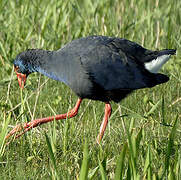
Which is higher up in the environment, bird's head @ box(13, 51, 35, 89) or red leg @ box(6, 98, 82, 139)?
bird's head @ box(13, 51, 35, 89)

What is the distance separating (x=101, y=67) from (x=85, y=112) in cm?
49

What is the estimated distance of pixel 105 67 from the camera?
372 centimetres

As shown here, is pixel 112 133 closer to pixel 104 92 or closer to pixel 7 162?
pixel 104 92

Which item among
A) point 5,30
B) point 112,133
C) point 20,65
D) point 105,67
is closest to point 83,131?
point 112,133

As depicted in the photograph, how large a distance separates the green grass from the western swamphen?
6.1 inches

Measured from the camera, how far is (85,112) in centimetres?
400

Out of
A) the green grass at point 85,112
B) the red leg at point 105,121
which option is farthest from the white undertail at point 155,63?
the red leg at point 105,121

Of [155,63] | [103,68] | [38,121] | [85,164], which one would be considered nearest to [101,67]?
[103,68]

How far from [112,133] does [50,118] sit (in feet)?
1.80

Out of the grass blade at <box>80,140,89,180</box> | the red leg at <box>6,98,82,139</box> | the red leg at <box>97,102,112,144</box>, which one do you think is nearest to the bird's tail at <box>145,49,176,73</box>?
the red leg at <box>97,102,112,144</box>

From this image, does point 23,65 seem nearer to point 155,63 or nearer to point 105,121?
point 105,121

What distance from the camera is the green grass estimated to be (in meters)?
2.68

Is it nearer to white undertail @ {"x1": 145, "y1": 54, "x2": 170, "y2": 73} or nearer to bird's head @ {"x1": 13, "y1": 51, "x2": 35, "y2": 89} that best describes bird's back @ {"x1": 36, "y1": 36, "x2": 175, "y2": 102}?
white undertail @ {"x1": 145, "y1": 54, "x2": 170, "y2": 73}

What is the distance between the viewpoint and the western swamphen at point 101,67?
12.1 feet
